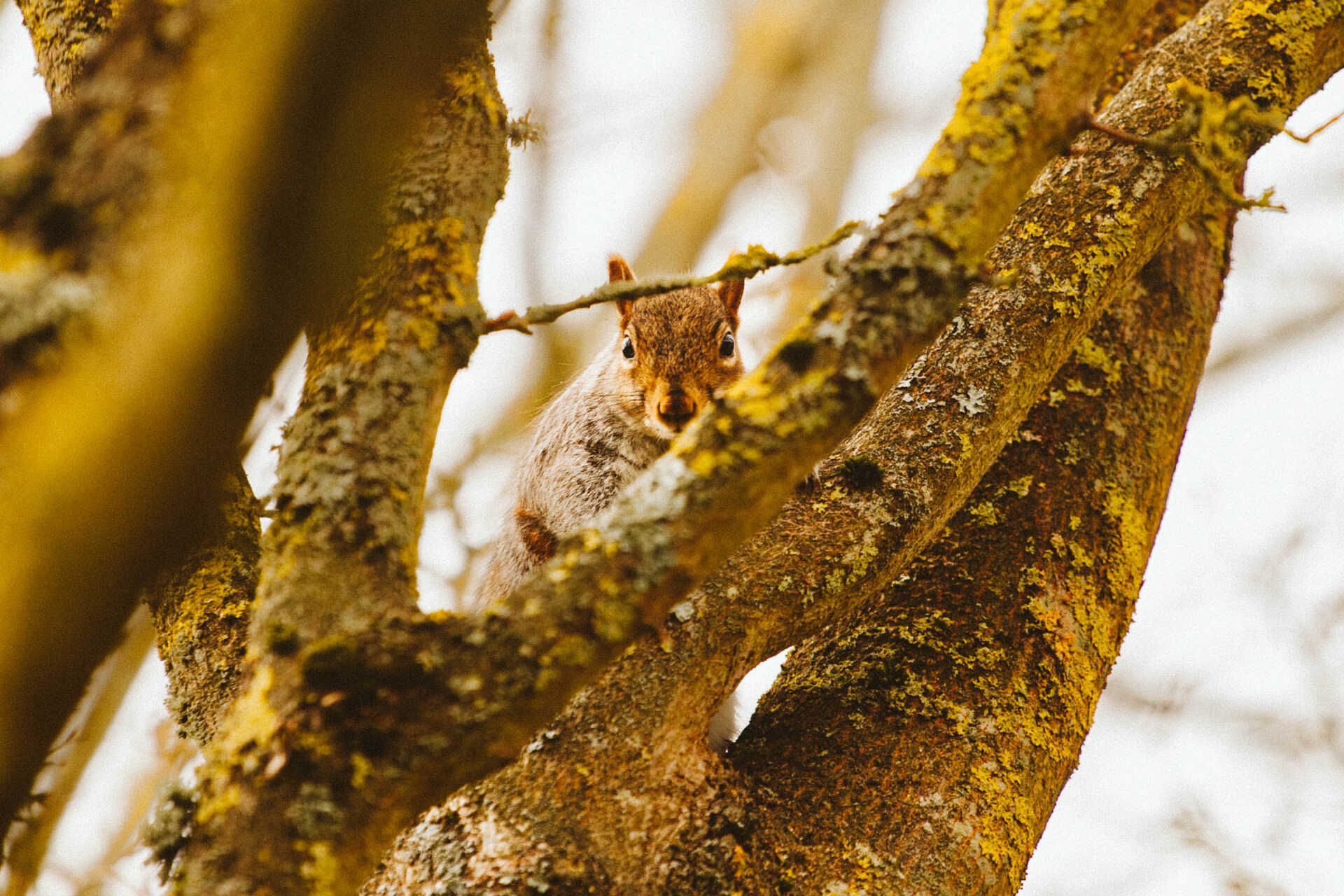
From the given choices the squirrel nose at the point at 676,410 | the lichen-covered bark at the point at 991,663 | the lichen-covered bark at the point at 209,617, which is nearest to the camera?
the lichen-covered bark at the point at 991,663

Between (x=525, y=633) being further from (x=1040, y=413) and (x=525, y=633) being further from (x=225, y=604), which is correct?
(x=1040, y=413)

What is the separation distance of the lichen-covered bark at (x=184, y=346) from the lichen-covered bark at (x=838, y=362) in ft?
1.12

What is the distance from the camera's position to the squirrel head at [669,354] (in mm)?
2896

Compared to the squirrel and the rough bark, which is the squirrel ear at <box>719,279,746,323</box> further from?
the rough bark

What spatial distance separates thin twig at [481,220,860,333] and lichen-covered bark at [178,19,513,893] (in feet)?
0.17

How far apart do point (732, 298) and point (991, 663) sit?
67.7 inches

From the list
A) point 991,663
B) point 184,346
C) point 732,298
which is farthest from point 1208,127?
point 732,298

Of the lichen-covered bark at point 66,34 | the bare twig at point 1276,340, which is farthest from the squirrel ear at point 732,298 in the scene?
the bare twig at point 1276,340

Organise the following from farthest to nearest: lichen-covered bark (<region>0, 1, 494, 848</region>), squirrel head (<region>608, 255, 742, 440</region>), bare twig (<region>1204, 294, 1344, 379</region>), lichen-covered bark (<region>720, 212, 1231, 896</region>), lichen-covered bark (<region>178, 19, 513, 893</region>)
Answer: bare twig (<region>1204, 294, 1344, 379</region>) → squirrel head (<region>608, 255, 742, 440</region>) → lichen-covered bark (<region>720, 212, 1231, 896</region>) → lichen-covered bark (<region>178, 19, 513, 893</region>) → lichen-covered bark (<region>0, 1, 494, 848</region>)

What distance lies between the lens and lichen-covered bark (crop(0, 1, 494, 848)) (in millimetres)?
855

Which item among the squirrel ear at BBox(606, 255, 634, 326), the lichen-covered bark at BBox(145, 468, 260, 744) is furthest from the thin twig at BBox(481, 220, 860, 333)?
the squirrel ear at BBox(606, 255, 634, 326)

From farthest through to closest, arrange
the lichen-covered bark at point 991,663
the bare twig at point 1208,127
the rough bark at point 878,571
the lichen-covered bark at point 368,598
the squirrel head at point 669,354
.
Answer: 1. the squirrel head at point 669,354
2. the lichen-covered bark at point 991,663
3. the rough bark at point 878,571
4. the bare twig at point 1208,127
5. the lichen-covered bark at point 368,598

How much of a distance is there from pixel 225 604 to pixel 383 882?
54 cm

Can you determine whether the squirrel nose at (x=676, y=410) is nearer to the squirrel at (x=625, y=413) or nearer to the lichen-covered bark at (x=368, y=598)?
the squirrel at (x=625, y=413)
